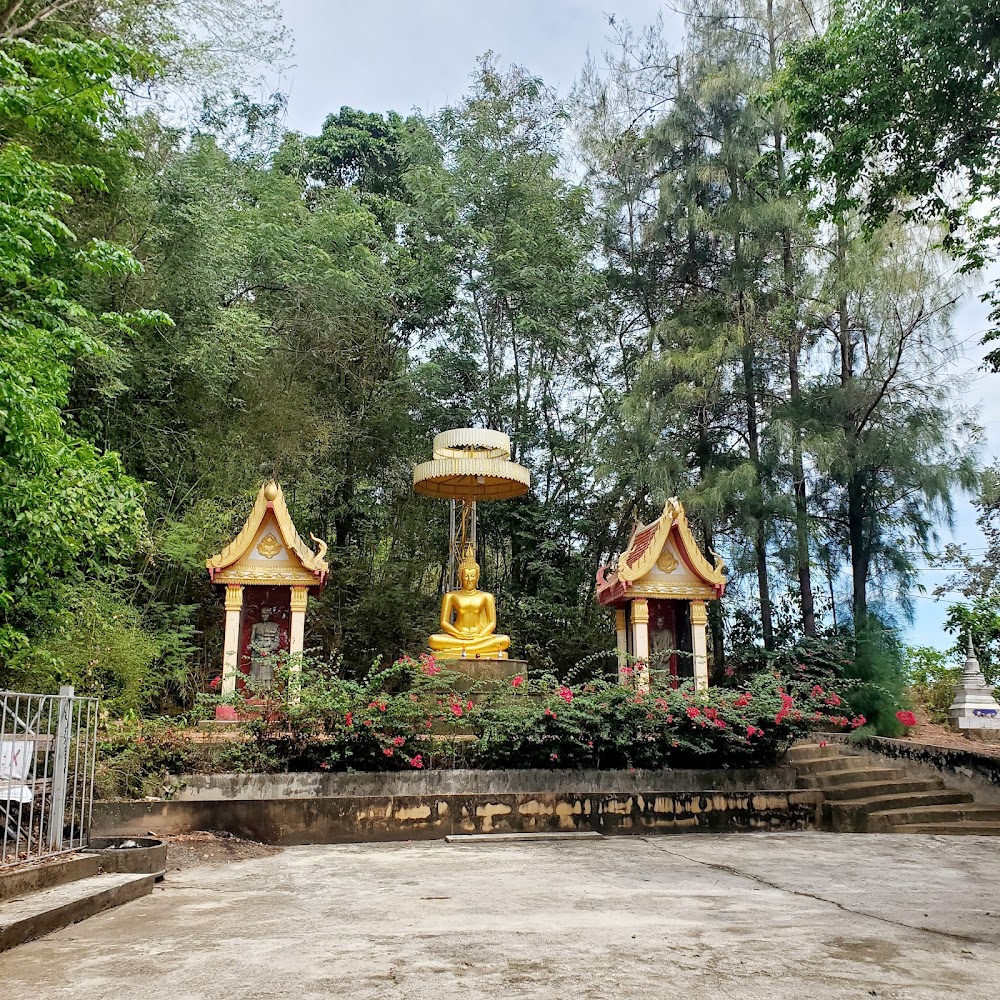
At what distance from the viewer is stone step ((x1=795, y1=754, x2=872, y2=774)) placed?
29.0 feet

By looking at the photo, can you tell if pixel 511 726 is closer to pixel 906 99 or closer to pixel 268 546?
pixel 268 546

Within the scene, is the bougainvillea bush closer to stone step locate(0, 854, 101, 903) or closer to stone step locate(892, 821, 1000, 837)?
stone step locate(892, 821, 1000, 837)

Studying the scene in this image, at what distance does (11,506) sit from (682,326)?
9.31 m

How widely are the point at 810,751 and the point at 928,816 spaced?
187 centimetres

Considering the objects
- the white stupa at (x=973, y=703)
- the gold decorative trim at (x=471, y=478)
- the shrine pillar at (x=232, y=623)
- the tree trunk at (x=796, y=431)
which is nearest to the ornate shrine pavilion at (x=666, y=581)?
the tree trunk at (x=796, y=431)

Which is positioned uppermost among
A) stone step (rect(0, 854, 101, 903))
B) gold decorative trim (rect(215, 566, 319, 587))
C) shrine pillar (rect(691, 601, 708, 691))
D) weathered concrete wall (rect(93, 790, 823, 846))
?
gold decorative trim (rect(215, 566, 319, 587))

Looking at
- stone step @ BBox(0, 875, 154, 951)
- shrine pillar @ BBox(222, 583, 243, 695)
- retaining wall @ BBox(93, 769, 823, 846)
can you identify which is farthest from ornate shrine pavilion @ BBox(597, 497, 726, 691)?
stone step @ BBox(0, 875, 154, 951)

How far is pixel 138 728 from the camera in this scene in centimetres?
693

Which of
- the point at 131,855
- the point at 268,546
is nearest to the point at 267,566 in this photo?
the point at 268,546

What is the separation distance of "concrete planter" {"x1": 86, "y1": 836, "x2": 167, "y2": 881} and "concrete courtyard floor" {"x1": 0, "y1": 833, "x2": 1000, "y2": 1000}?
0.19m

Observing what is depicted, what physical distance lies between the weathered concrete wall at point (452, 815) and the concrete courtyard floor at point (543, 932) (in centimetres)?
83

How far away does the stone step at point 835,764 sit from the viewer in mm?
8828

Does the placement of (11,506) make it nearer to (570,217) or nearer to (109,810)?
(109,810)

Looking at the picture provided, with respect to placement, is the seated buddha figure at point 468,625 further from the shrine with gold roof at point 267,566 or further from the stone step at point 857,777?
the stone step at point 857,777
